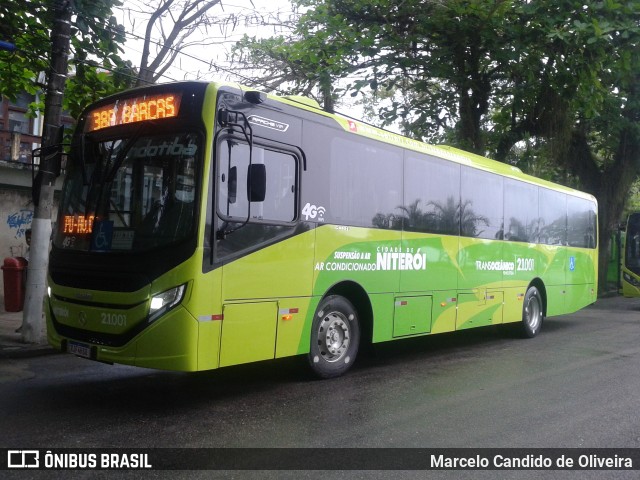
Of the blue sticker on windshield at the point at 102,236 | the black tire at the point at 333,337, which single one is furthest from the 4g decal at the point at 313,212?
the blue sticker on windshield at the point at 102,236

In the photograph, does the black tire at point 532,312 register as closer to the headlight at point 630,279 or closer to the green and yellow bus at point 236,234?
the green and yellow bus at point 236,234

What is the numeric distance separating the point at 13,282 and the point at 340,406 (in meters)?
7.41

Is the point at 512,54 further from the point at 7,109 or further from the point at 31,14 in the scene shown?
the point at 7,109

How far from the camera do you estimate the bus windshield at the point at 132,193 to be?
584 centimetres

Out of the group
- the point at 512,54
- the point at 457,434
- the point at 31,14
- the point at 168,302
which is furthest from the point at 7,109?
the point at 457,434

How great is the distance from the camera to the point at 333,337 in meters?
7.46

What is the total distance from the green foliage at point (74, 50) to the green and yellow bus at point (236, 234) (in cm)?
354

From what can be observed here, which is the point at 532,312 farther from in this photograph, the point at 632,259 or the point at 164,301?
the point at 632,259

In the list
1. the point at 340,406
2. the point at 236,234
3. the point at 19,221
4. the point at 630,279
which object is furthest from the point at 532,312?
the point at 19,221

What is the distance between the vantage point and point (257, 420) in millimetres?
5703

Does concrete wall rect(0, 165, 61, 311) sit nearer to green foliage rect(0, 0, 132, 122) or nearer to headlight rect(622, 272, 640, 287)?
green foliage rect(0, 0, 132, 122)

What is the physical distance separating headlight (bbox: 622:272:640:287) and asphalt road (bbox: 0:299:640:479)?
10488 millimetres

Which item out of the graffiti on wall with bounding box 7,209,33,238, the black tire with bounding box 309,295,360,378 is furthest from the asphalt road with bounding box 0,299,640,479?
the graffiti on wall with bounding box 7,209,33,238

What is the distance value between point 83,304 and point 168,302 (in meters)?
1.12
